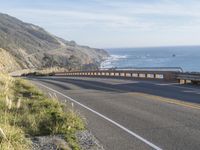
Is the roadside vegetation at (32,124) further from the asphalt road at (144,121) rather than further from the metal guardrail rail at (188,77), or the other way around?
the metal guardrail rail at (188,77)

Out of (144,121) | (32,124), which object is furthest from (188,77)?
(32,124)

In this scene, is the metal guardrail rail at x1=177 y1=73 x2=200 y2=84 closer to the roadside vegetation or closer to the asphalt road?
the asphalt road

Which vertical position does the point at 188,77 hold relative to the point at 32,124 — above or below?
above

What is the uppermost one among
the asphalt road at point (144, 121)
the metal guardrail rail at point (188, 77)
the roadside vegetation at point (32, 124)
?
the metal guardrail rail at point (188, 77)

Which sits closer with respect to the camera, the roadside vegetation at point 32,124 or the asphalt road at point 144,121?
the roadside vegetation at point 32,124

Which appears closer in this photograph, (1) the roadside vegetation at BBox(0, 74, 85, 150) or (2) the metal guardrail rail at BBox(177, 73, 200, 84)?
(1) the roadside vegetation at BBox(0, 74, 85, 150)

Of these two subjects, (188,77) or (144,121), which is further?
(188,77)

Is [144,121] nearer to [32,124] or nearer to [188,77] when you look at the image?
[32,124]

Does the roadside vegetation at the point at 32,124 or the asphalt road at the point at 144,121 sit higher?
the roadside vegetation at the point at 32,124

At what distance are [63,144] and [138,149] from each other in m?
1.53

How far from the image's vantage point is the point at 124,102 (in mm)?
18266

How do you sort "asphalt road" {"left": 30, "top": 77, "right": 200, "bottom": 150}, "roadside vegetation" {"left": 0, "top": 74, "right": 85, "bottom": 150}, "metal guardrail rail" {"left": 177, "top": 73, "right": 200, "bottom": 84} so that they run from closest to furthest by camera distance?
"roadside vegetation" {"left": 0, "top": 74, "right": 85, "bottom": 150} < "asphalt road" {"left": 30, "top": 77, "right": 200, "bottom": 150} < "metal guardrail rail" {"left": 177, "top": 73, "right": 200, "bottom": 84}

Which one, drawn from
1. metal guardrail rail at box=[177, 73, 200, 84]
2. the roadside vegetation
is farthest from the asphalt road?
metal guardrail rail at box=[177, 73, 200, 84]

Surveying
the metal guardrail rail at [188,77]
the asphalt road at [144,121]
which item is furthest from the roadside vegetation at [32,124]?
the metal guardrail rail at [188,77]
